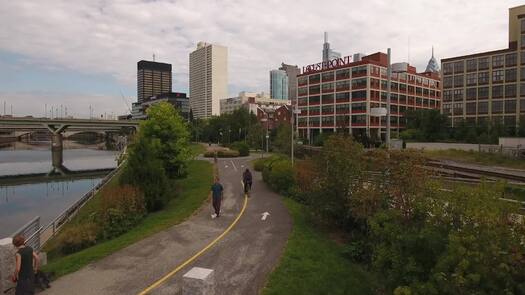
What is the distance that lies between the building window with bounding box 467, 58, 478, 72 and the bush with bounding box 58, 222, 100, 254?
80.6 metres

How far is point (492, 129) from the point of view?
196 ft

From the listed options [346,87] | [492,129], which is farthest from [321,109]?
[492,129]

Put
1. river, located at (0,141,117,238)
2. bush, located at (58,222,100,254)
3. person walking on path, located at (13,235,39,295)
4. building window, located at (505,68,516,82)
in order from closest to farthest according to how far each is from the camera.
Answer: person walking on path, located at (13,235,39,295) < bush, located at (58,222,100,254) < river, located at (0,141,117,238) < building window, located at (505,68,516,82)

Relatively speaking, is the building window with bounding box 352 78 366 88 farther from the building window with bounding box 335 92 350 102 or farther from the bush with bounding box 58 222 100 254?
the bush with bounding box 58 222 100 254

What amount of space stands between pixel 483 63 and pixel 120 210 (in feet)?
257

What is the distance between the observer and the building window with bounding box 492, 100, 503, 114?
73363 mm

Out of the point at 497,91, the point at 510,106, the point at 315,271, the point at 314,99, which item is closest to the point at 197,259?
the point at 315,271

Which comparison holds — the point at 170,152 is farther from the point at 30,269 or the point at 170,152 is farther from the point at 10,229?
the point at 30,269

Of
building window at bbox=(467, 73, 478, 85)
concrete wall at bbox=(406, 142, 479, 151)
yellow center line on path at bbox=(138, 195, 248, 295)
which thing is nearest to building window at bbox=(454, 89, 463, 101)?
building window at bbox=(467, 73, 478, 85)

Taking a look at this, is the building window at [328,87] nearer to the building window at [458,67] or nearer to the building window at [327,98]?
the building window at [327,98]

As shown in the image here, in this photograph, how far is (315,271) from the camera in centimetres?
1109

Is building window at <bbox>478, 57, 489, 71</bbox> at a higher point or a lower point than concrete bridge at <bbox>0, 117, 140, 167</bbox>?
higher

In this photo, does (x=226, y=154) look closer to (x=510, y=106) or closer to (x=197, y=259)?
(x=197, y=259)

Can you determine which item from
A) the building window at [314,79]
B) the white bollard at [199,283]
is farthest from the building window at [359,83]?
the white bollard at [199,283]
